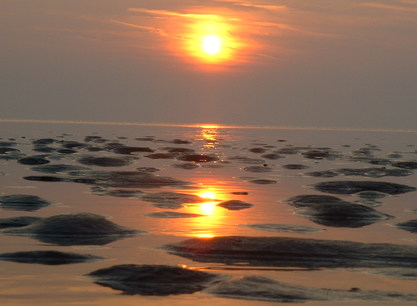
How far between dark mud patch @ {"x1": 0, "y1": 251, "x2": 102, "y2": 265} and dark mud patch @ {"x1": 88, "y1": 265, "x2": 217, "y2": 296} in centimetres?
125

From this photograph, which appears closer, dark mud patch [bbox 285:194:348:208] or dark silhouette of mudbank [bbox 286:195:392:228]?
dark silhouette of mudbank [bbox 286:195:392:228]

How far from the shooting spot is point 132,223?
21.5 m

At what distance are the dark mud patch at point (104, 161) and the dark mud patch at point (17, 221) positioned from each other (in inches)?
877

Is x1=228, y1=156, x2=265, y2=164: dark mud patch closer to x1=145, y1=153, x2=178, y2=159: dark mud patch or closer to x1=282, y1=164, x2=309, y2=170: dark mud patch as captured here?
x1=282, y1=164, x2=309, y2=170: dark mud patch

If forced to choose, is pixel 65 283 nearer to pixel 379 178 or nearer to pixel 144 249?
pixel 144 249

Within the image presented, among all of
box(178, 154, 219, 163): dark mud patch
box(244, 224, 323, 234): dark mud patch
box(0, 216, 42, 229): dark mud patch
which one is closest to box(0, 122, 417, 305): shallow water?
box(244, 224, 323, 234): dark mud patch

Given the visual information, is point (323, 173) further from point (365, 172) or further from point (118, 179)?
point (118, 179)

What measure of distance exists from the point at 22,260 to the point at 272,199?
46.1ft

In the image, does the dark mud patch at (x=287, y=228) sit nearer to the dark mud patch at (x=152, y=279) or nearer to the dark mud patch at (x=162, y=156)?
the dark mud patch at (x=152, y=279)

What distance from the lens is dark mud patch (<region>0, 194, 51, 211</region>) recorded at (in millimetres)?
24141

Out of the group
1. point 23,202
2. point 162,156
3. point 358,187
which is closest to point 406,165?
point 162,156

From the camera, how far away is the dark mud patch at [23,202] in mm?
24141

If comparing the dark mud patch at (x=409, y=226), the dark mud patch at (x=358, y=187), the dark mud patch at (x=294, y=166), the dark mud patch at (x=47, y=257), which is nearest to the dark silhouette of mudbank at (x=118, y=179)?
the dark mud patch at (x=358, y=187)

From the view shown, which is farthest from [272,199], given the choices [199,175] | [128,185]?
[199,175]
